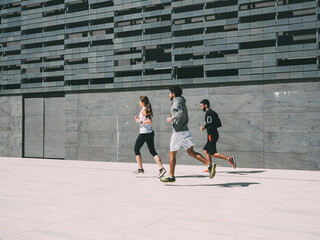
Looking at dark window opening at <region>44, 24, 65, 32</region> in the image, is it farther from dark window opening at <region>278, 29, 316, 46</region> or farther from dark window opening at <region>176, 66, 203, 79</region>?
dark window opening at <region>278, 29, 316, 46</region>

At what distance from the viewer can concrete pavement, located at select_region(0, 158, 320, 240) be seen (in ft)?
14.5

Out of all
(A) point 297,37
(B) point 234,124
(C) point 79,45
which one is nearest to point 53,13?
(C) point 79,45

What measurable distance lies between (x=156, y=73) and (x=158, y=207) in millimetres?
8039

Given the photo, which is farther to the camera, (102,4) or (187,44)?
(102,4)

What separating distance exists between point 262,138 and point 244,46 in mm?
2750

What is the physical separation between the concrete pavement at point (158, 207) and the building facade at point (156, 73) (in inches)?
81.7

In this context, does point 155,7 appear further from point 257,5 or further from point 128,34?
point 257,5

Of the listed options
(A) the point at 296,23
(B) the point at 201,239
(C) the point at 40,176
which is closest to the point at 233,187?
(B) the point at 201,239

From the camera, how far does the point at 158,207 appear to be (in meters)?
5.82

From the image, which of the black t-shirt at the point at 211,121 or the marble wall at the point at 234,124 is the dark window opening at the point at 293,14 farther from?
the black t-shirt at the point at 211,121

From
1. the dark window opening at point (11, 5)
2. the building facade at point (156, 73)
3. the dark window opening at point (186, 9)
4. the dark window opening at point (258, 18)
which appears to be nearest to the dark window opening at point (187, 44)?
the building facade at point (156, 73)

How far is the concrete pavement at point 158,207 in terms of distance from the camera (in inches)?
175

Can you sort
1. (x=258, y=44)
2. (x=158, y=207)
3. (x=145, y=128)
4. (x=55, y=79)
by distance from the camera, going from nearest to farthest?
1. (x=158, y=207)
2. (x=145, y=128)
3. (x=258, y=44)
4. (x=55, y=79)

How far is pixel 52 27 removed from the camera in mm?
15539
